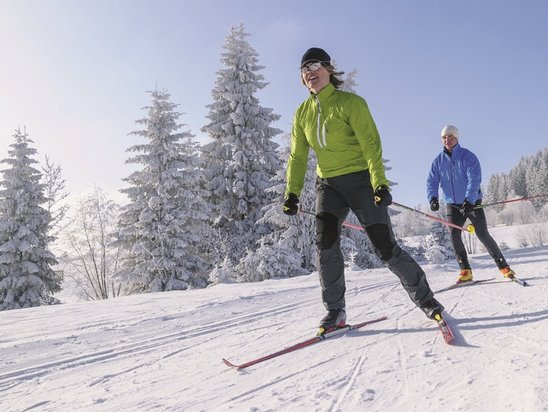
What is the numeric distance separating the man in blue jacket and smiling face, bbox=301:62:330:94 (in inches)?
122

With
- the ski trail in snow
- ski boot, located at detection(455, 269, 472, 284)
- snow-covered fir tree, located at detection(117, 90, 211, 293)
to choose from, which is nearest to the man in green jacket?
the ski trail in snow

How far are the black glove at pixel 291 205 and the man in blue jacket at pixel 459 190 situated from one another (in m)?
3.01

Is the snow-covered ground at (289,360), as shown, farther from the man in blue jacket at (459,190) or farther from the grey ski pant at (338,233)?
the man in blue jacket at (459,190)

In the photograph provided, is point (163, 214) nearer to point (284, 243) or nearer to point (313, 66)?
point (284, 243)

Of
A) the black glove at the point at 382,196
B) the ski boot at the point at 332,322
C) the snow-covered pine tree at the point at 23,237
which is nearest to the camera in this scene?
the black glove at the point at 382,196

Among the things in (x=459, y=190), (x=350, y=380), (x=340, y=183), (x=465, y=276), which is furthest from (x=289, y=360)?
(x=459, y=190)

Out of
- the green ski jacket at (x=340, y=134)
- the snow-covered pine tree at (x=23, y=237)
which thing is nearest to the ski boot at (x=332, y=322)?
the green ski jacket at (x=340, y=134)

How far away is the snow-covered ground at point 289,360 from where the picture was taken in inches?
65.6

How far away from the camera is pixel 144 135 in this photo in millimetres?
17906

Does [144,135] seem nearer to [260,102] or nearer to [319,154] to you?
[260,102]

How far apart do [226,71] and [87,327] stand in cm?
1922

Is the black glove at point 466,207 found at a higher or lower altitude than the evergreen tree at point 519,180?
lower

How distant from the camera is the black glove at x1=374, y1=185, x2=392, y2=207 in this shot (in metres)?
2.66

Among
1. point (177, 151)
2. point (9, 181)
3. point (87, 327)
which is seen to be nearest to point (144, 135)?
point (177, 151)
